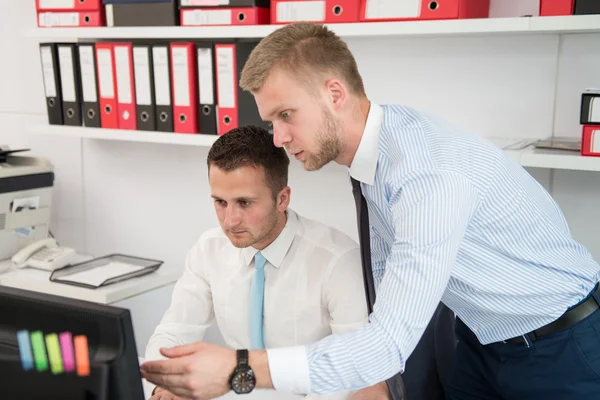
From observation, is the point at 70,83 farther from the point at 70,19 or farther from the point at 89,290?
the point at 89,290

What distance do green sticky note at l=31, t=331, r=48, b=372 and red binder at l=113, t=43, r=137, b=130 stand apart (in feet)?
5.51

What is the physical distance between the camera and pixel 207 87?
232 cm

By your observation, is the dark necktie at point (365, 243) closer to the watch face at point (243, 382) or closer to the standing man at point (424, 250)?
the standing man at point (424, 250)

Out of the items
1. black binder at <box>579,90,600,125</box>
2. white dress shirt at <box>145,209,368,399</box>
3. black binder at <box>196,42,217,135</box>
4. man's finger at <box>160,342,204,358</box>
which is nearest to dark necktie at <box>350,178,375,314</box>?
white dress shirt at <box>145,209,368,399</box>

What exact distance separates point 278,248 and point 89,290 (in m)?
0.96

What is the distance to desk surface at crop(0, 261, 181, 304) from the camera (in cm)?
231

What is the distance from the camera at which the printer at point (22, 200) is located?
2.61 m

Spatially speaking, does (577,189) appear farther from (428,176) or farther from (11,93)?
(11,93)

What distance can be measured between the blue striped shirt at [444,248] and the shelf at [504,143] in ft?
1.21

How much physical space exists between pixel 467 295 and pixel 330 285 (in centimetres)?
34

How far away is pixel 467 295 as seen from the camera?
4.58ft

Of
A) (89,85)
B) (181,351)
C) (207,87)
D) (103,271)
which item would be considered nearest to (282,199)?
(181,351)

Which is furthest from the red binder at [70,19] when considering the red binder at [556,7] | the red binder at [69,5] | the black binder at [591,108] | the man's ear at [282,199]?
the black binder at [591,108]

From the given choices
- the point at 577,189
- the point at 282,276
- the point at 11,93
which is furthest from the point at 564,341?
the point at 11,93
